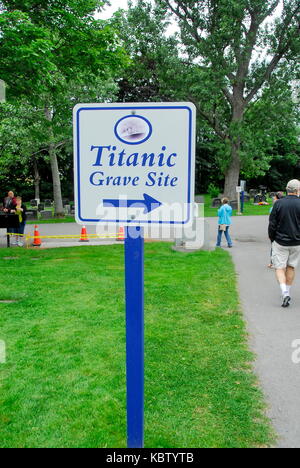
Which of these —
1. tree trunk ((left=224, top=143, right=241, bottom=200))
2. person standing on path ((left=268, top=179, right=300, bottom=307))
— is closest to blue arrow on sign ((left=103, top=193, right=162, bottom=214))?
person standing on path ((left=268, top=179, right=300, bottom=307))

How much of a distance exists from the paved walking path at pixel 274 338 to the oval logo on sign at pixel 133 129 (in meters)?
2.43

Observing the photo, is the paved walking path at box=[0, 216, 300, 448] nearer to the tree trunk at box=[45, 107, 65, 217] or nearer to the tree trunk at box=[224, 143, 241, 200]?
the tree trunk at box=[45, 107, 65, 217]

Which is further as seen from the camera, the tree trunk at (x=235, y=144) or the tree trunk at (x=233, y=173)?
the tree trunk at (x=233, y=173)

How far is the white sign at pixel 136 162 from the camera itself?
2.45 metres

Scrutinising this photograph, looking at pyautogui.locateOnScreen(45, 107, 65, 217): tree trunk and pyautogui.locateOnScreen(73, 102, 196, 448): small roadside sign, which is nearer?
pyautogui.locateOnScreen(73, 102, 196, 448): small roadside sign

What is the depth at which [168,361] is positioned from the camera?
462 cm

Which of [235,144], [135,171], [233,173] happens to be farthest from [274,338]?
[233,173]

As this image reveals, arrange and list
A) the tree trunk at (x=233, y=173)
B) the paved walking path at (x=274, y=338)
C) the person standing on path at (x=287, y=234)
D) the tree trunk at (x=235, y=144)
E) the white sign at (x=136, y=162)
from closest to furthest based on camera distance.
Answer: the white sign at (x=136, y=162) → the paved walking path at (x=274, y=338) → the person standing on path at (x=287, y=234) → the tree trunk at (x=235, y=144) → the tree trunk at (x=233, y=173)

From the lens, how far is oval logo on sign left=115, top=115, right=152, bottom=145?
2.47m

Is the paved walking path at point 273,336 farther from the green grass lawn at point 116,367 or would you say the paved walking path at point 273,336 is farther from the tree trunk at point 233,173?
the tree trunk at point 233,173

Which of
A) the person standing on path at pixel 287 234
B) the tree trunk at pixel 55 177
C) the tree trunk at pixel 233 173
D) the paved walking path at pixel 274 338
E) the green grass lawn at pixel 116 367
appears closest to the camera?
the green grass lawn at pixel 116 367

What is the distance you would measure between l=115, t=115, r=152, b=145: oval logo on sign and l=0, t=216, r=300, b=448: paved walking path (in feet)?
7.94

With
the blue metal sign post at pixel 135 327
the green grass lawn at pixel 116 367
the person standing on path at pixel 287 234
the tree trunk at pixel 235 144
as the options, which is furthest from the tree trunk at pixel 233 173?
the blue metal sign post at pixel 135 327

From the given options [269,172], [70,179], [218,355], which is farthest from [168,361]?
[269,172]
